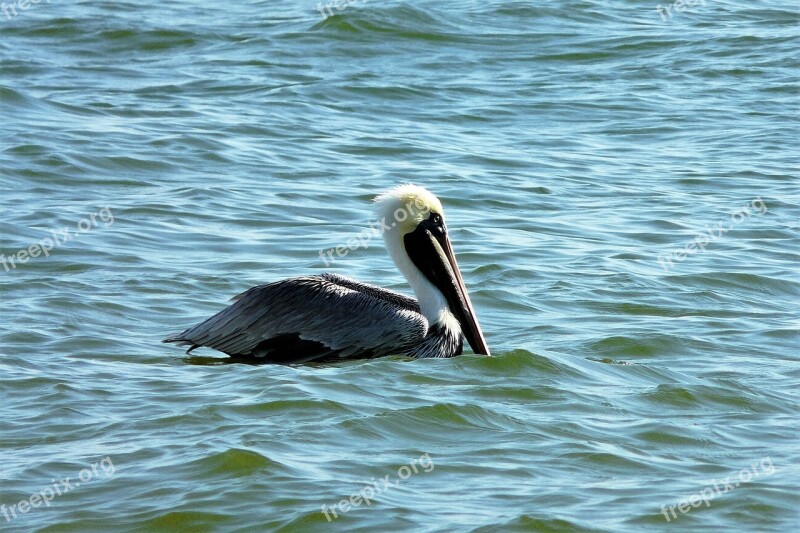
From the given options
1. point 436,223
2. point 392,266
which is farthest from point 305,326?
point 392,266

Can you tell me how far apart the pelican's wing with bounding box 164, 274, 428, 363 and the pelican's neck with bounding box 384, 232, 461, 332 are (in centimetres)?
9

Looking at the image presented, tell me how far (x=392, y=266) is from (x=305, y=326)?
6.86 ft

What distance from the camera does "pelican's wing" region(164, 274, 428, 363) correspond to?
7.26 meters

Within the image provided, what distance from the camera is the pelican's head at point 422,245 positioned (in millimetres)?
7602

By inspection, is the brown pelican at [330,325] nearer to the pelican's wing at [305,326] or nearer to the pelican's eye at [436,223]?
the pelican's wing at [305,326]

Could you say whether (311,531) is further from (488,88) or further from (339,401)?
(488,88)

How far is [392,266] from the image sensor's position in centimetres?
934

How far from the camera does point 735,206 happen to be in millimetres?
10555

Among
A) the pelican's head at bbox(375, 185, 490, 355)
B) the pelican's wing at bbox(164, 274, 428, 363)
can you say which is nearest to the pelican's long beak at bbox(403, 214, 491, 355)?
the pelican's head at bbox(375, 185, 490, 355)

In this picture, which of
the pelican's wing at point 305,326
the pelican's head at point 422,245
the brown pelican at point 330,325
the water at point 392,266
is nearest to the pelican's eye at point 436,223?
the pelican's head at point 422,245

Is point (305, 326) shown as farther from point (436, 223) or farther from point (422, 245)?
point (436, 223)

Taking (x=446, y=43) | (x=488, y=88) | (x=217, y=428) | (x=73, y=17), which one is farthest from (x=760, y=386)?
(x=73, y=17)

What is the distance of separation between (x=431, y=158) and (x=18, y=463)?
703cm

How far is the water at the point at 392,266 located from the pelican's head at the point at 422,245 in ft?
1.34
